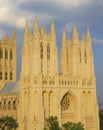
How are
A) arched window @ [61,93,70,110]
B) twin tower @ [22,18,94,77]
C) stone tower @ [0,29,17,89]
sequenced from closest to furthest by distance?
twin tower @ [22,18,94,77], arched window @ [61,93,70,110], stone tower @ [0,29,17,89]

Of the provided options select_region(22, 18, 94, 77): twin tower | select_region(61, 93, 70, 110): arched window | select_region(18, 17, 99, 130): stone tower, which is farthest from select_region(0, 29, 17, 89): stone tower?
select_region(61, 93, 70, 110): arched window

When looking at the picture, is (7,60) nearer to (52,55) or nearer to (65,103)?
(52,55)

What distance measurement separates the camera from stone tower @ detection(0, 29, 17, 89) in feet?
365

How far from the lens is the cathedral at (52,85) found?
83.8m

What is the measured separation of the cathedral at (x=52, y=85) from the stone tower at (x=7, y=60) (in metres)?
11.6

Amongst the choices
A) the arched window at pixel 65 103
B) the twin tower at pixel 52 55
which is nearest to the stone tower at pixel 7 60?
the twin tower at pixel 52 55

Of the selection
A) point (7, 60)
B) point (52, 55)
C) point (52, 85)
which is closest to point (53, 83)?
point (52, 85)

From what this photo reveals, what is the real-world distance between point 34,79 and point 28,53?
8.93 m

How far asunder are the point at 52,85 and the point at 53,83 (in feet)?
2.34

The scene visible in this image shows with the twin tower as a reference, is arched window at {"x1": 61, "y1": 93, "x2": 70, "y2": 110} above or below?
below

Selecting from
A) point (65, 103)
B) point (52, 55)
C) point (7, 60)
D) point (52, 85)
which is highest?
point (7, 60)

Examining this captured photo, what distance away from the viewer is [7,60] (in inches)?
4446

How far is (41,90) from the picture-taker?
83062 millimetres

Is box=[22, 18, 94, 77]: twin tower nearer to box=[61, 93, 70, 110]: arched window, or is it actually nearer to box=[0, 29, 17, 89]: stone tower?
box=[61, 93, 70, 110]: arched window
